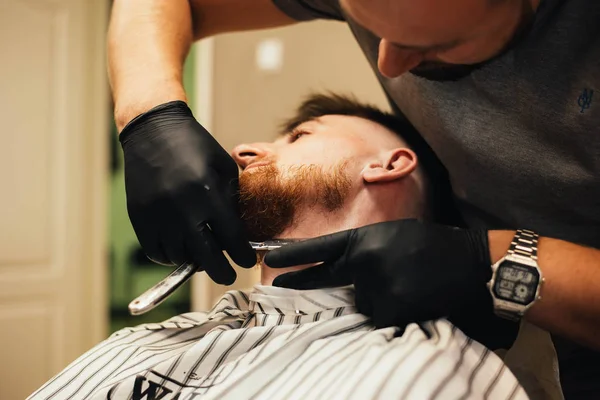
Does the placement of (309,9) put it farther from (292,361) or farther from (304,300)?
(292,361)

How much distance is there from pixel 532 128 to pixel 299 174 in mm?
431

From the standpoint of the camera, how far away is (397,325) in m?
0.84

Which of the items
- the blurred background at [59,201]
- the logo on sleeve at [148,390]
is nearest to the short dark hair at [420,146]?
the logo on sleeve at [148,390]

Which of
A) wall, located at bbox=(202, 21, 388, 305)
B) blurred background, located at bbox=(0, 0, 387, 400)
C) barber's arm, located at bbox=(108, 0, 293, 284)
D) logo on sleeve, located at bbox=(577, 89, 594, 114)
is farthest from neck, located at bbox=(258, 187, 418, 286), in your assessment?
blurred background, located at bbox=(0, 0, 387, 400)

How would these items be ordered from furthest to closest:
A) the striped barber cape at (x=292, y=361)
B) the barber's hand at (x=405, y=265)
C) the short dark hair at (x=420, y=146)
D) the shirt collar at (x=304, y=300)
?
1. the short dark hair at (x=420, y=146)
2. the shirt collar at (x=304, y=300)
3. the barber's hand at (x=405, y=265)
4. the striped barber cape at (x=292, y=361)

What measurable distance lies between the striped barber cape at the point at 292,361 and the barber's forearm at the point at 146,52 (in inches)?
16.2

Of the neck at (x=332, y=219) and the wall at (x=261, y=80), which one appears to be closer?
the neck at (x=332, y=219)

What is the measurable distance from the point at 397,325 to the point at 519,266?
0.21 m

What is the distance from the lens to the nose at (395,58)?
84 centimetres

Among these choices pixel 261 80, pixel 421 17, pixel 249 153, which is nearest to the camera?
pixel 421 17

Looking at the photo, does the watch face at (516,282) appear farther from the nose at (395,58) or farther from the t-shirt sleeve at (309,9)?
the t-shirt sleeve at (309,9)

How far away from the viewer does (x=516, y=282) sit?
2.50 feet

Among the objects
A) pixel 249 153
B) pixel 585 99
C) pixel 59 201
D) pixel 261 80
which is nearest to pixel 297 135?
pixel 249 153

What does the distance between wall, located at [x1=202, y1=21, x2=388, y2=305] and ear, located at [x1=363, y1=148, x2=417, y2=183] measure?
1.05 metres
